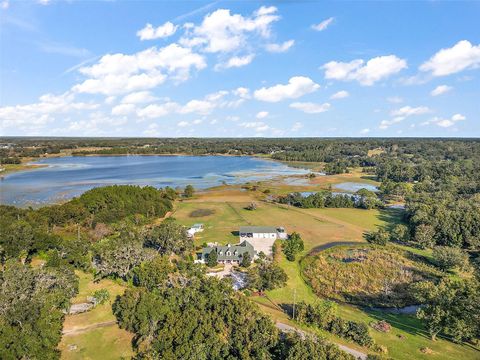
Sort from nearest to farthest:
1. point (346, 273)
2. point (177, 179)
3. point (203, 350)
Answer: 1. point (203, 350)
2. point (346, 273)
3. point (177, 179)

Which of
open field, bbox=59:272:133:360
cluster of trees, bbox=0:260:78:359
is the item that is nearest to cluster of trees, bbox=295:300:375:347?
open field, bbox=59:272:133:360

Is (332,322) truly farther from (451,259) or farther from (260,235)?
(260,235)

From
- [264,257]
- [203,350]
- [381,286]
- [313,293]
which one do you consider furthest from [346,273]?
[203,350]

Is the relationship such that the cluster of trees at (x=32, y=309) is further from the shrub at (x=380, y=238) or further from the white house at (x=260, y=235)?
the shrub at (x=380, y=238)

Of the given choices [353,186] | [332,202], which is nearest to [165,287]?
[332,202]

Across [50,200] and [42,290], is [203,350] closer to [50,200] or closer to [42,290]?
[42,290]

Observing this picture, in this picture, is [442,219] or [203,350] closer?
[203,350]
